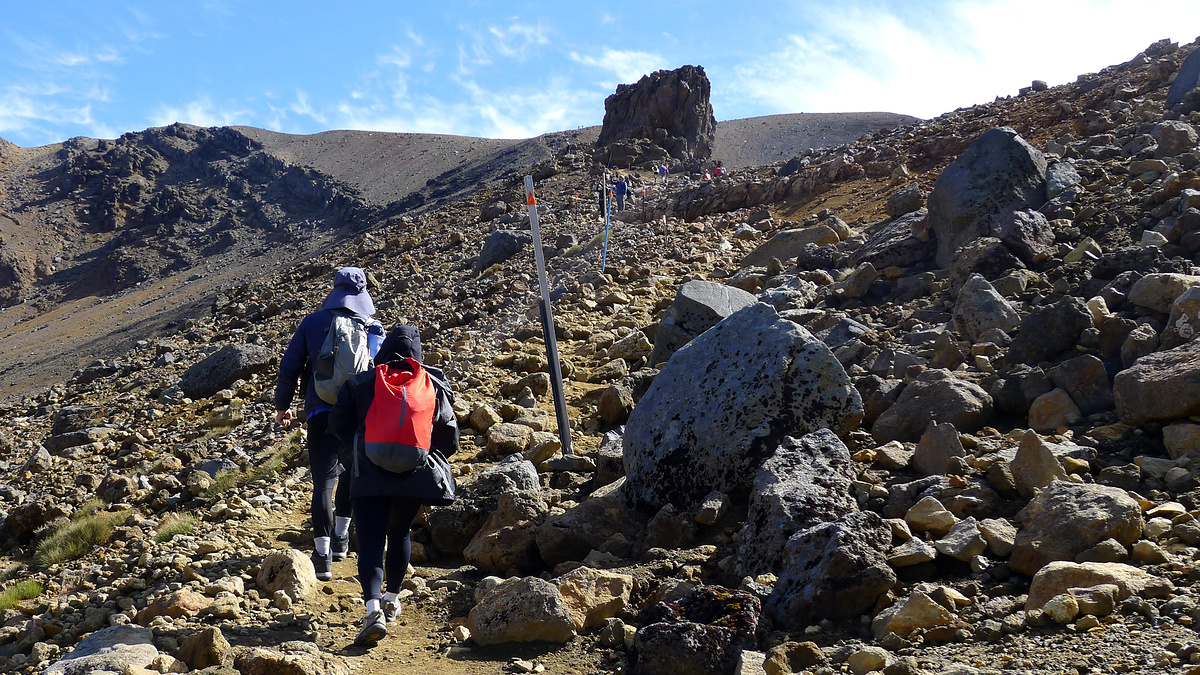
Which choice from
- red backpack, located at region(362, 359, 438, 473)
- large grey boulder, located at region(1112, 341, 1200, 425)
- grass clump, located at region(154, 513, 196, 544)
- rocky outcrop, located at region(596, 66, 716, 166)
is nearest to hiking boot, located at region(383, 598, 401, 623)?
red backpack, located at region(362, 359, 438, 473)

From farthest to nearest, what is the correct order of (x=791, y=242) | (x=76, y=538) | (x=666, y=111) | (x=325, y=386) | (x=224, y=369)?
(x=666, y=111) → (x=224, y=369) → (x=791, y=242) → (x=76, y=538) → (x=325, y=386)

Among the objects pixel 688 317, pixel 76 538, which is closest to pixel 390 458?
pixel 76 538

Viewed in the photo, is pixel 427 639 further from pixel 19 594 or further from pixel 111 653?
pixel 19 594

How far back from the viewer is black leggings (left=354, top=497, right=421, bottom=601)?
371 centimetres

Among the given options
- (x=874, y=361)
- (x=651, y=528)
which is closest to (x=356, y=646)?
(x=651, y=528)

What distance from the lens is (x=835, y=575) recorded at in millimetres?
3152

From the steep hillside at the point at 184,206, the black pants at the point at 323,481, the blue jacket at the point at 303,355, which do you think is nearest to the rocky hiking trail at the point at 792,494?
the black pants at the point at 323,481

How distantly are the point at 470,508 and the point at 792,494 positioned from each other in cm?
208

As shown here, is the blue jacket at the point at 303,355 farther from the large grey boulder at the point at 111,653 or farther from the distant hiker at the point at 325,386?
the large grey boulder at the point at 111,653

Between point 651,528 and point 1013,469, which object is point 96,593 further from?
point 1013,469

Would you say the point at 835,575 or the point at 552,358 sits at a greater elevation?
the point at 552,358

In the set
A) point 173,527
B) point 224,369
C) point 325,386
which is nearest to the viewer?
point 325,386

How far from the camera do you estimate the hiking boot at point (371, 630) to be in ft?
11.9

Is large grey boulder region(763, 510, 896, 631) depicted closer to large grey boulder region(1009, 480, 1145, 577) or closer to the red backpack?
large grey boulder region(1009, 480, 1145, 577)
